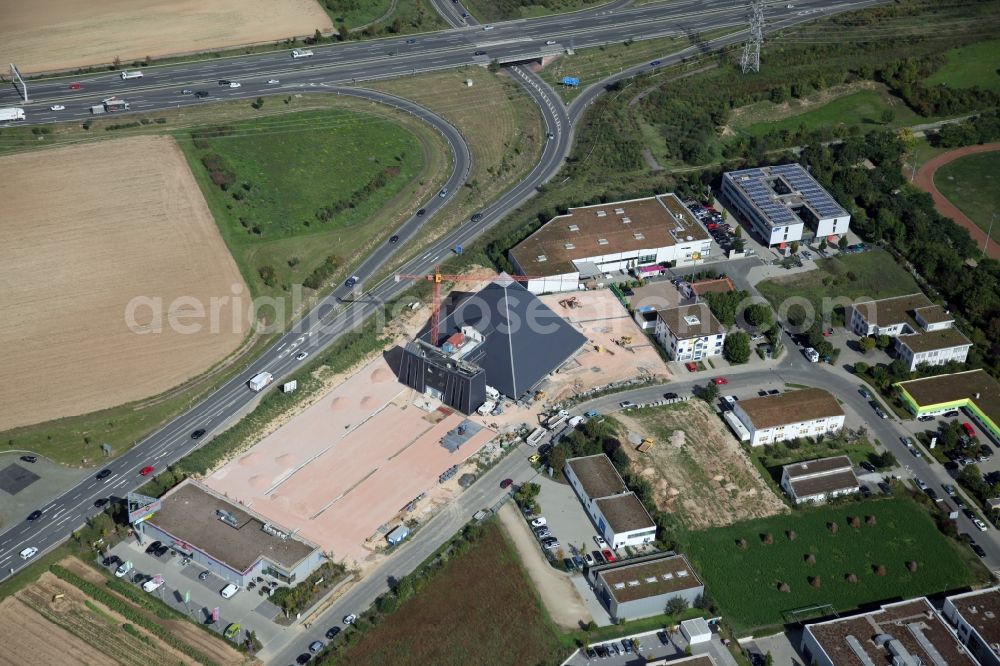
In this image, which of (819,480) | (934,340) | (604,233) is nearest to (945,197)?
(934,340)

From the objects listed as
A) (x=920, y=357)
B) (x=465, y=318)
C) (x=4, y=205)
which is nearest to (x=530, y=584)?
(x=465, y=318)

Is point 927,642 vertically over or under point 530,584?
under

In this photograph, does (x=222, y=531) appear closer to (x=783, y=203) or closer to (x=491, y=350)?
(x=491, y=350)

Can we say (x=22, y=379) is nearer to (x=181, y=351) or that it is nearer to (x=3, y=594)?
(x=181, y=351)

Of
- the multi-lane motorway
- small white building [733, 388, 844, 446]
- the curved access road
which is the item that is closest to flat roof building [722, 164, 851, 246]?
the curved access road

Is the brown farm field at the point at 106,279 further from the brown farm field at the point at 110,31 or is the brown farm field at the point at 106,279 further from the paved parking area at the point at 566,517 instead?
the paved parking area at the point at 566,517

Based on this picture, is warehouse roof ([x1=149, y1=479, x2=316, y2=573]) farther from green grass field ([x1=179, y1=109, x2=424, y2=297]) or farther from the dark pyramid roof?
green grass field ([x1=179, y1=109, x2=424, y2=297])
